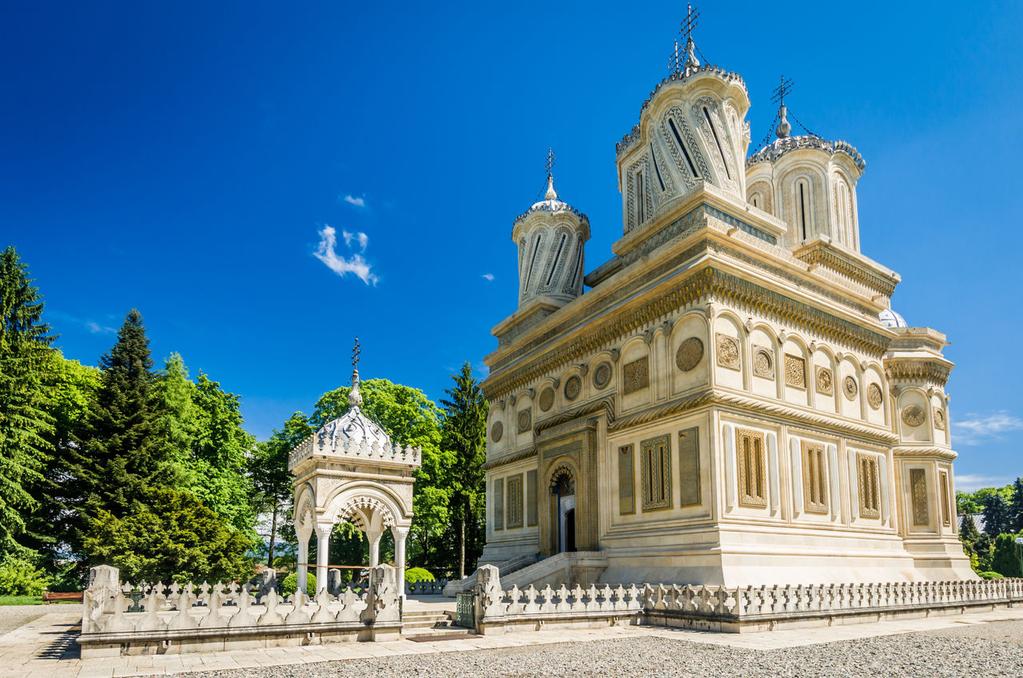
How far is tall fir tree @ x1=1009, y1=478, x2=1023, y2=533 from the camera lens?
6181 cm

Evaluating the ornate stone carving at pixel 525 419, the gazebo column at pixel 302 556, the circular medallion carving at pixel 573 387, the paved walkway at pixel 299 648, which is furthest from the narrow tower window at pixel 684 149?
the gazebo column at pixel 302 556

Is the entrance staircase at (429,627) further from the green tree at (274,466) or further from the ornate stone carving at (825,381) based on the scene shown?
the green tree at (274,466)

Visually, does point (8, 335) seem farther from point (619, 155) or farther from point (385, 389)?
point (619, 155)

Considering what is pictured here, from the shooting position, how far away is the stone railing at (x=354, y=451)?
18219 mm

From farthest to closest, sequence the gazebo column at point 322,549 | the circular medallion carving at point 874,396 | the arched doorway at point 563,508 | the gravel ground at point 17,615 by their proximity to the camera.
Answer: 1. the arched doorway at point 563,508
2. the circular medallion carving at point 874,396
3. the gazebo column at point 322,549
4. the gravel ground at point 17,615

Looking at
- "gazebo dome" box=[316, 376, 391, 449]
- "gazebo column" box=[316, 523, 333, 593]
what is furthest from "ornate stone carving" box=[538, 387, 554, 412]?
"gazebo column" box=[316, 523, 333, 593]

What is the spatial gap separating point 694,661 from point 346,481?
397 inches

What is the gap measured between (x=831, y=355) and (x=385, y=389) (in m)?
23.8

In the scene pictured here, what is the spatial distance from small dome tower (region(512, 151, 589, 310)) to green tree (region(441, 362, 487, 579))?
34.2 ft

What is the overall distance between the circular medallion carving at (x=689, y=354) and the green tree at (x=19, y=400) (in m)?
23.1

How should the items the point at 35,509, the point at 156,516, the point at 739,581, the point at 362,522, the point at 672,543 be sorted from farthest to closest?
1. the point at 35,509
2. the point at 156,516
3. the point at 362,522
4. the point at 672,543
5. the point at 739,581

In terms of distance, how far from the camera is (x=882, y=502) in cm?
2295

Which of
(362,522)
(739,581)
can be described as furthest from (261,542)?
(739,581)

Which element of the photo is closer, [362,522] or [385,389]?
[362,522]
